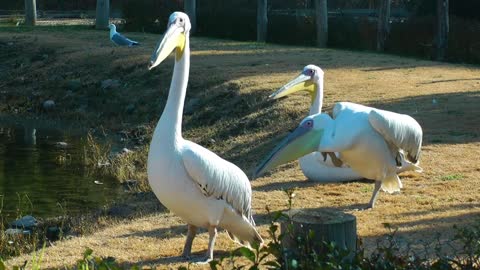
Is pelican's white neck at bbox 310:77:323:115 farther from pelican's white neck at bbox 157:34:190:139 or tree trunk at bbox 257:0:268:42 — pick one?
tree trunk at bbox 257:0:268:42

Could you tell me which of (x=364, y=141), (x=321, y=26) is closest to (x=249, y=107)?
(x=364, y=141)

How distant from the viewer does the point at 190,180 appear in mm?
5867

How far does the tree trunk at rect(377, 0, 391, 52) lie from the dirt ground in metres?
1.71

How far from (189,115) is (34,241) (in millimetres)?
7135

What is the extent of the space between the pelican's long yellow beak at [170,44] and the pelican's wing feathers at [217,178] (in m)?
0.59

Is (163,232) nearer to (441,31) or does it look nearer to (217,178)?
(217,178)

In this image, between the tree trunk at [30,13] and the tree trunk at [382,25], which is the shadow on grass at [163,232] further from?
the tree trunk at [30,13]

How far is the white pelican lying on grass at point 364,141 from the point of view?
6.52 m

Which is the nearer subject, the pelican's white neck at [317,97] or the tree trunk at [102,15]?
the pelican's white neck at [317,97]

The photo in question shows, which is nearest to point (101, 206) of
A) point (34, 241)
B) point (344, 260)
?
point (34, 241)

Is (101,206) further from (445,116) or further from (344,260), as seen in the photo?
(344,260)

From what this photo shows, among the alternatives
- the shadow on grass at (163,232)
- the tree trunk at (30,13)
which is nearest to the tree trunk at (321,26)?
the tree trunk at (30,13)

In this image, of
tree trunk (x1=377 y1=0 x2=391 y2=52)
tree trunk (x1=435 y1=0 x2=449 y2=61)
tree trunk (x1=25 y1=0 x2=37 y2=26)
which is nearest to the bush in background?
tree trunk (x1=25 y1=0 x2=37 y2=26)

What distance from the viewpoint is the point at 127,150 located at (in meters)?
13.1
